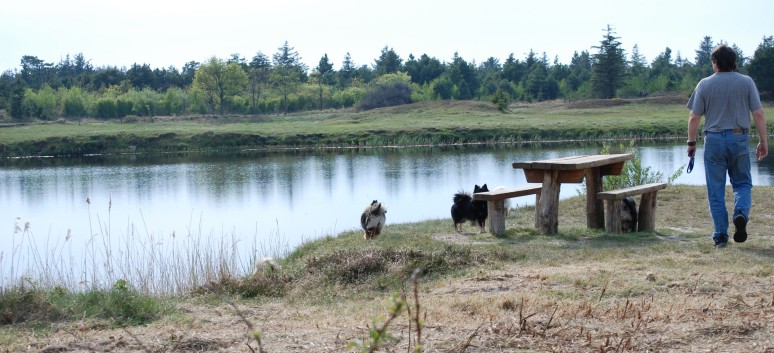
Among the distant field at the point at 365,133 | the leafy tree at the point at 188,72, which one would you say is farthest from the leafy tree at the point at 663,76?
the leafy tree at the point at 188,72

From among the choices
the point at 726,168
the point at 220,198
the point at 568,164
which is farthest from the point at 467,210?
the point at 220,198

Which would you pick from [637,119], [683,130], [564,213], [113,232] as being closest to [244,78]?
[637,119]

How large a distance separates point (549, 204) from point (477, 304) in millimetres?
5524

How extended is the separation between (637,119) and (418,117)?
1842 cm

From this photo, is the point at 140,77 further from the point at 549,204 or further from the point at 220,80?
the point at 549,204

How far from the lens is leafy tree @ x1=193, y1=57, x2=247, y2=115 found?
81.4 m

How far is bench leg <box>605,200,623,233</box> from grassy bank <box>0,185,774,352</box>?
27 centimetres

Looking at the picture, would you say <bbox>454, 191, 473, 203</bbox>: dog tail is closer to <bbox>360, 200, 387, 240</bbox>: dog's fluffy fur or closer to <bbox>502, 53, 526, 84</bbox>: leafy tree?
<bbox>360, 200, 387, 240</bbox>: dog's fluffy fur

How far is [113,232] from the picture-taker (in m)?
20.4

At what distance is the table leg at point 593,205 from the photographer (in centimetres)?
1223

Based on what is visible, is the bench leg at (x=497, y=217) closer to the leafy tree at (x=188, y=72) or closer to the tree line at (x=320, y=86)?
the tree line at (x=320, y=86)

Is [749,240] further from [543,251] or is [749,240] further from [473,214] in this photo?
[473,214]

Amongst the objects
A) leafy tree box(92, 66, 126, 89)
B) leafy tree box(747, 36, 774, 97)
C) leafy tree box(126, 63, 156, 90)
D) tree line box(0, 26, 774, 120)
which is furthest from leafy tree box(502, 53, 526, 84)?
leafy tree box(92, 66, 126, 89)

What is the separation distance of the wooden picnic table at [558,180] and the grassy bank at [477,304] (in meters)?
0.45
